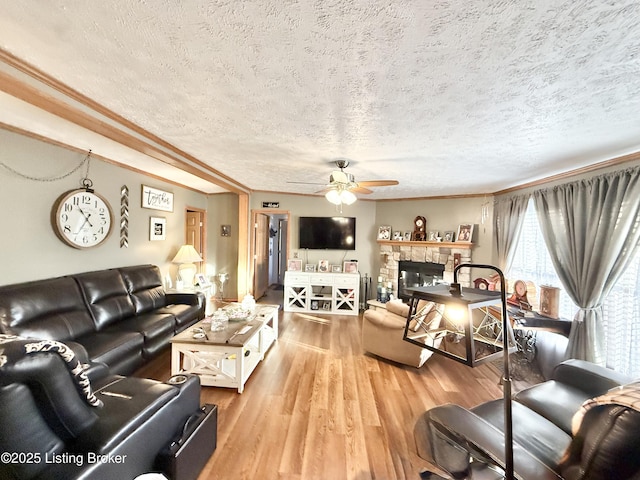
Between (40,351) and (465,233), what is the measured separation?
5.15 metres

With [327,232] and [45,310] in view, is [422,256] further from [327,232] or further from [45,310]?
[45,310]

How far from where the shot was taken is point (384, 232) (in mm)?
5379

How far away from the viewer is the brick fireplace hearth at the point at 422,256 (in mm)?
4639

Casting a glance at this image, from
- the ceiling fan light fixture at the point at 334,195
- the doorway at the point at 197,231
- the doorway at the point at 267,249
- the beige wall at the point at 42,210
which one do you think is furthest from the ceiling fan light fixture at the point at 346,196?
the doorway at the point at 197,231

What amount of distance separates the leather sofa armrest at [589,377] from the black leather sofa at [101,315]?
11.1ft

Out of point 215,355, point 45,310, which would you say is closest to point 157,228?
point 45,310

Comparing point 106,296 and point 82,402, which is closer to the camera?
point 82,402

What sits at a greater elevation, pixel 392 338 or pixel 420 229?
pixel 420 229

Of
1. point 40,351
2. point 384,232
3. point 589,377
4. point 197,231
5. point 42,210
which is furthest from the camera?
point 197,231

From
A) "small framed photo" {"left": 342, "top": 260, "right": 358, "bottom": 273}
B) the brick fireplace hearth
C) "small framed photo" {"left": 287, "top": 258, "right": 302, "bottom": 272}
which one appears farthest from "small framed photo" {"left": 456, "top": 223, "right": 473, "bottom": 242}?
"small framed photo" {"left": 287, "top": 258, "right": 302, "bottom": 272}

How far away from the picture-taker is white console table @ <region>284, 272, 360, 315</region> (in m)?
5.07

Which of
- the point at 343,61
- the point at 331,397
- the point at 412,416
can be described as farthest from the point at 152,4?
the point at 412,416

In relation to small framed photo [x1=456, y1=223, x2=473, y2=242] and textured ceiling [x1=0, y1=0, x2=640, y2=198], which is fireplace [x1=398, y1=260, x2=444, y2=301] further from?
textured ceiling [x1=0, y1=0, x2=640, y2=198]

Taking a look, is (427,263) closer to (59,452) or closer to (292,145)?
(292,145)
